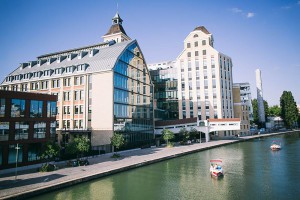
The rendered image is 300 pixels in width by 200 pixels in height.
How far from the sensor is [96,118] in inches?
1991

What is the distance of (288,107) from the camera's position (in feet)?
394

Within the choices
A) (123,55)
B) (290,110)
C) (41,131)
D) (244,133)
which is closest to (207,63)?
(244,133)

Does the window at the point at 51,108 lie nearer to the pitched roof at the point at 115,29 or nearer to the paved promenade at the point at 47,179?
the paved promenade at the point at 47,179

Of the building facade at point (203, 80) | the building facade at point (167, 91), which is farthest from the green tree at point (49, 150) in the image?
the building facade at point (203, 80)

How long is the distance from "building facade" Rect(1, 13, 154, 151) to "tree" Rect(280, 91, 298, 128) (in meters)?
89.4

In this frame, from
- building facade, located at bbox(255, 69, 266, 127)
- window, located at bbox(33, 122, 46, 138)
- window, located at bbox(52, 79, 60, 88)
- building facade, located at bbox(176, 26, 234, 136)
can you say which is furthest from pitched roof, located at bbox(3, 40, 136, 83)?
building facade, located at bbox(255, 69, 266, 127)

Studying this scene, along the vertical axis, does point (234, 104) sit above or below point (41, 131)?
above

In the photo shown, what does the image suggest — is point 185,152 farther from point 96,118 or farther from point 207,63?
point 207,63

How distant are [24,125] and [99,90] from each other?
1967 centimetres

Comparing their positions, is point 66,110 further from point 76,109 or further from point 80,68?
point 80,68

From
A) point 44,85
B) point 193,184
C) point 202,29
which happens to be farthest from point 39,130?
point 202,29

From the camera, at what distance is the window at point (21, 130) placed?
32625 millimetres

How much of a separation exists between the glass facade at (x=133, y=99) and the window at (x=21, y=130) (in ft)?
62.1

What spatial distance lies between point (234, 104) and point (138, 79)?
183 ft
